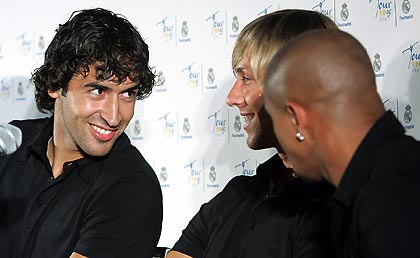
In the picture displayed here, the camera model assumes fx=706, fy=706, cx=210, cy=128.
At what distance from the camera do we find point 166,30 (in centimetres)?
238

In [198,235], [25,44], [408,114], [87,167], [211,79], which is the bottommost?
[198,235]

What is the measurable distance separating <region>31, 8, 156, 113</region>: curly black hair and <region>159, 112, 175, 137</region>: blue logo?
0.43m

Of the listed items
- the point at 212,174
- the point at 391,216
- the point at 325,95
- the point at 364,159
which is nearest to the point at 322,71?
the point at 325,95

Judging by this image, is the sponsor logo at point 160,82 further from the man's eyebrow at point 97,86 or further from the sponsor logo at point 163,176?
the man's eyebrow at point 97,86

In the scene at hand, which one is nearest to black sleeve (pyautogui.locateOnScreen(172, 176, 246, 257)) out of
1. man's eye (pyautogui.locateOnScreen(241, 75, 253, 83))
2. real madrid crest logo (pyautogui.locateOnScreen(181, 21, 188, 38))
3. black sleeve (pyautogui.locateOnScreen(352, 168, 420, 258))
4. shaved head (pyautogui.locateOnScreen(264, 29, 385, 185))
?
man's eye (pyautogui.locateOnScreen(241, 75, 253, 83))

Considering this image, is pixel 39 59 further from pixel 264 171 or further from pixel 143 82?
pixel 264 171

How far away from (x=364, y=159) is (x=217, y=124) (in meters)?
1.24

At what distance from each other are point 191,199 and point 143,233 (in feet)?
1.85

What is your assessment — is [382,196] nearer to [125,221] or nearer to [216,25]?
[125,221]

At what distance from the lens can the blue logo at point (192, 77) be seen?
2334 mm

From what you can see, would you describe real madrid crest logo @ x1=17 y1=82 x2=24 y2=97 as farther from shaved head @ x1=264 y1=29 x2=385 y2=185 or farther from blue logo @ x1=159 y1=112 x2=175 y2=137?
shaved head @ x1=264 y1=29 x2=385 y2=185

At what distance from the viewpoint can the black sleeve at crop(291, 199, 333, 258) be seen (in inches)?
53.7

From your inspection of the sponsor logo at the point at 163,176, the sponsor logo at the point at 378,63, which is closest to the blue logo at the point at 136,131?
the sponsor logo at the point at 163,176

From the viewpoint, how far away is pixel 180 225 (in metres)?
2.35
